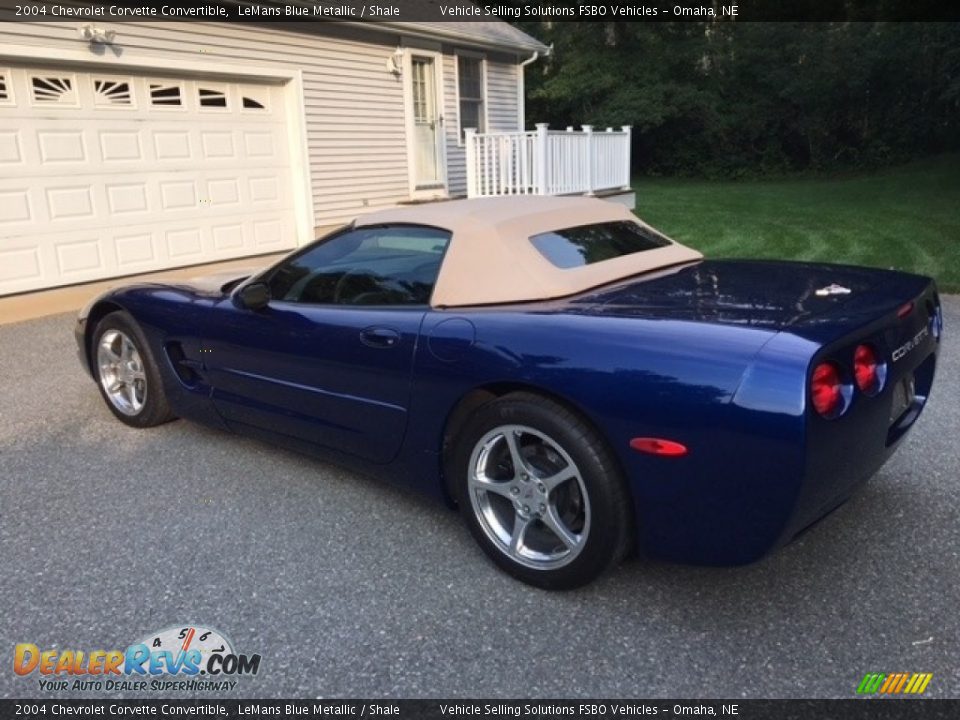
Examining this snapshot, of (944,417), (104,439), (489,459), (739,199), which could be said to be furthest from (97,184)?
(739,199)

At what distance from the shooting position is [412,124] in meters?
13.1

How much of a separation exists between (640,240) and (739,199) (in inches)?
680

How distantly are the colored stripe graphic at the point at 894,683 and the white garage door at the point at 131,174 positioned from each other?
28.3 feet

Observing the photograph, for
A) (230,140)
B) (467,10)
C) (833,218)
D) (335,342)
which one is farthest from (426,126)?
(335,342)

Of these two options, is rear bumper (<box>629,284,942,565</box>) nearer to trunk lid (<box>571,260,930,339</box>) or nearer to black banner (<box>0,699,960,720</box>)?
trunk lid (<box>571,260,930,339</box>)

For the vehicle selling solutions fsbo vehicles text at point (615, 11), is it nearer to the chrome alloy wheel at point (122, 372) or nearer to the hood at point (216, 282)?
the hood at point (216, 282)

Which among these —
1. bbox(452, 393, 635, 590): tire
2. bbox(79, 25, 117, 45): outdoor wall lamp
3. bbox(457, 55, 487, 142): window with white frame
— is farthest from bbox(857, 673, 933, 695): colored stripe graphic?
bbox(457, 55, 487, 142): window with white frame

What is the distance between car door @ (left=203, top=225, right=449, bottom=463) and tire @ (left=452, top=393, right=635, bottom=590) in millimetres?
410

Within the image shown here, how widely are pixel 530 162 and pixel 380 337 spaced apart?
10.4m

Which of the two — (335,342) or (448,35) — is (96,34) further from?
(335,342)

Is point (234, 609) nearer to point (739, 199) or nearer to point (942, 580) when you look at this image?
point (942, 580)

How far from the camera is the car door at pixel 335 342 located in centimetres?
313

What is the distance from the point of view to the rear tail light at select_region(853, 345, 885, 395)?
2.42 m

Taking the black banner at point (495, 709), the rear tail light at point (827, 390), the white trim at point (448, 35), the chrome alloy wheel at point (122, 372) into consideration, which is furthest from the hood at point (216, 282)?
the white trim at point (448, 35)
